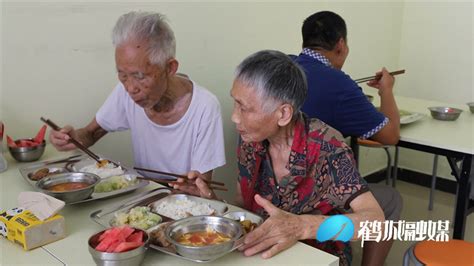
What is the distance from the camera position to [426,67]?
4.36 m

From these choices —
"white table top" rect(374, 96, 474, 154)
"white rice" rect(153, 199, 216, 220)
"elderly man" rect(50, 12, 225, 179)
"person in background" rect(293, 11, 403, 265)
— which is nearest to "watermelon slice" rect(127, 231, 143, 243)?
"white rice" rect(153, 199, 216, 220)

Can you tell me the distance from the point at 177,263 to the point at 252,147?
67 cm

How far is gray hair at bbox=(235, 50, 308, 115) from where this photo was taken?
1635mm

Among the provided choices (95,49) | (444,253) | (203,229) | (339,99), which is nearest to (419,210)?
(339,99)

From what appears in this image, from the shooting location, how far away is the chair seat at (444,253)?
191 cm

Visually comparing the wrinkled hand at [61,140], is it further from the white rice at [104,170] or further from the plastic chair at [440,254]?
the plastic chair at [440,254]

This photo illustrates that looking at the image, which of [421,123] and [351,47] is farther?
[351,47]

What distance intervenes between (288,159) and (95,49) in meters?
1.12

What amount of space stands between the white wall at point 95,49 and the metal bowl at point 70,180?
0.54m

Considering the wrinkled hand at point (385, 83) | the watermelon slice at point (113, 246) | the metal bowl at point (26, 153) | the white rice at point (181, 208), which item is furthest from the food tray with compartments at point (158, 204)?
the wrinkled hand at point (385, 83)

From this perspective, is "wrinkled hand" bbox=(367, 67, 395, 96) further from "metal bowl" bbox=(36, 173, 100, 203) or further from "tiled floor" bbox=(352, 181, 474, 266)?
"metal bowl" bbox=(36, 173, 100, 203)

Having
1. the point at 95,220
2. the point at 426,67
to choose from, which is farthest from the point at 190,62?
the point at 426,67

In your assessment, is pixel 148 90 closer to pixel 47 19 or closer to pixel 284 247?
pixel 47 19

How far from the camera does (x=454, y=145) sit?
8.27 ft
